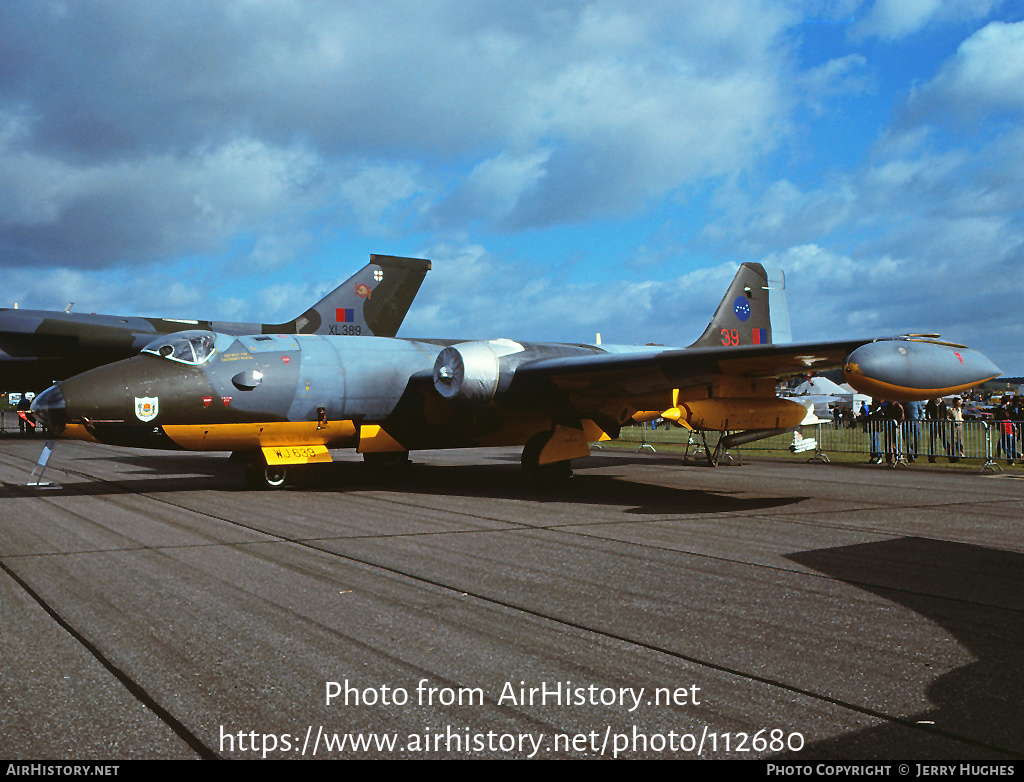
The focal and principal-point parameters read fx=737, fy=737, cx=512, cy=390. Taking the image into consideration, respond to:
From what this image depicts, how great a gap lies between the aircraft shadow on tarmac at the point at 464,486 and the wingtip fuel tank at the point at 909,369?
2.40 m

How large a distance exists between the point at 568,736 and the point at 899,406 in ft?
69.0

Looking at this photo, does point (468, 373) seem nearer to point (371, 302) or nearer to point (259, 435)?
point (259, 435)

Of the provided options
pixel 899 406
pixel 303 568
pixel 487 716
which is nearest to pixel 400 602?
pixel 303 568

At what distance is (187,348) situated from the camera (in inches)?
470

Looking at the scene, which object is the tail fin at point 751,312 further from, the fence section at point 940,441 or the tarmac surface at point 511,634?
the tarmac surface at point 511,634

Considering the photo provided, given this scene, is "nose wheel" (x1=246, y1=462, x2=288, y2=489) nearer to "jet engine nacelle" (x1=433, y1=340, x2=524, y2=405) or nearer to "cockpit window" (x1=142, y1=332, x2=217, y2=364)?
"cockpit window" (x1=142, y1=332, x2=217, y2=364)

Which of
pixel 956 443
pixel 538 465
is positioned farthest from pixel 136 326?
pixel 956 443

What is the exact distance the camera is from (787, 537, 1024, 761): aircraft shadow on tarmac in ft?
10.4

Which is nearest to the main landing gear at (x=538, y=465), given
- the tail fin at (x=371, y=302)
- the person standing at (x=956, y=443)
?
the tail fin at (x=371, y=302)

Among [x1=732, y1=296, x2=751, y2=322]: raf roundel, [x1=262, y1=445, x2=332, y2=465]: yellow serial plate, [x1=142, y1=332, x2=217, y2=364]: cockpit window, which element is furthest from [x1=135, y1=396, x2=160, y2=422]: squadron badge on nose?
[x1=732, y1=296, x2=751, y2=322]: raf roundel

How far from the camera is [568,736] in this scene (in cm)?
329

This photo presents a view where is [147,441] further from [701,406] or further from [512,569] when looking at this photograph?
[701,406]

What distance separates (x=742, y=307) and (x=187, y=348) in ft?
43.6

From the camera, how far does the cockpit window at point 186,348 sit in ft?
38.9
